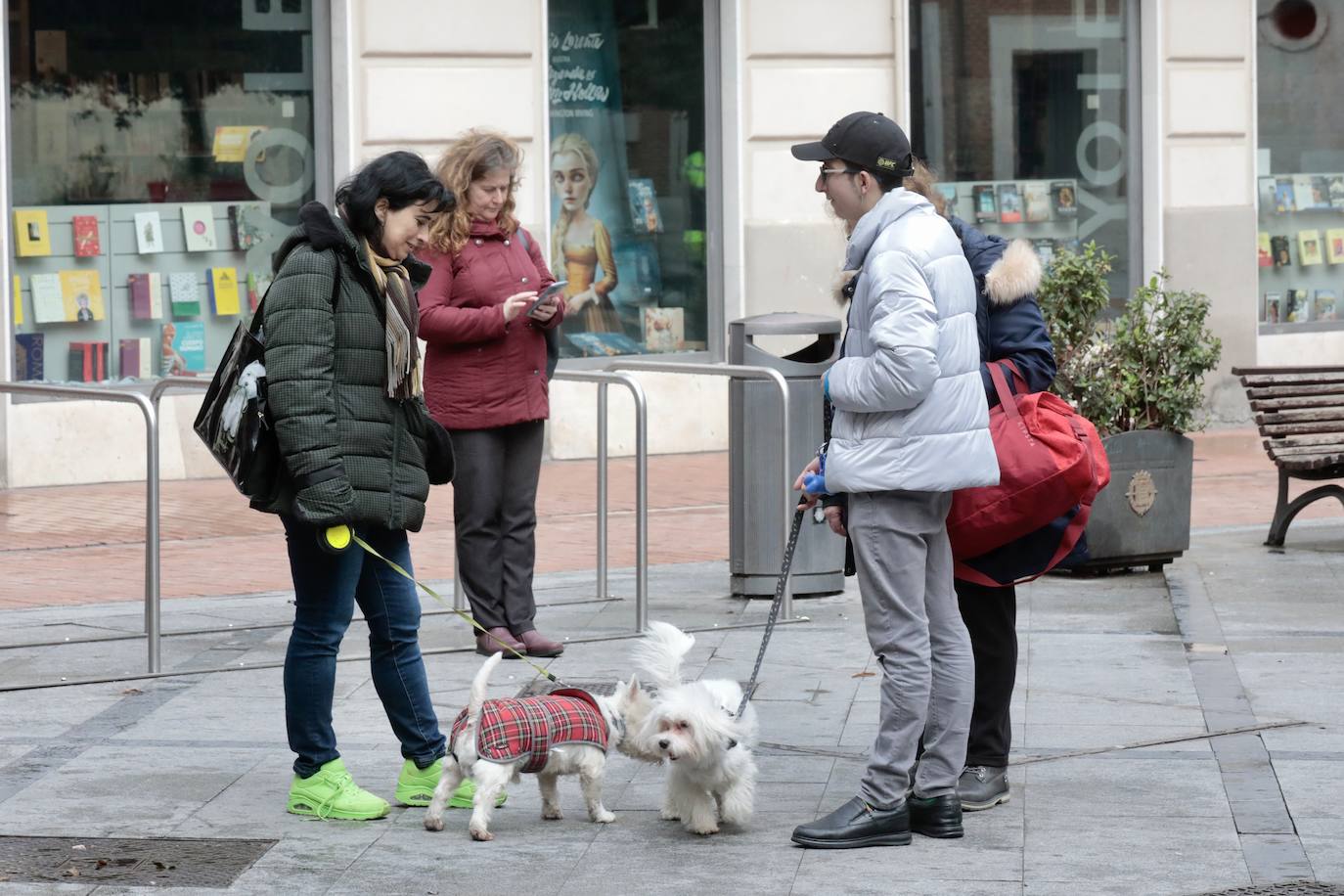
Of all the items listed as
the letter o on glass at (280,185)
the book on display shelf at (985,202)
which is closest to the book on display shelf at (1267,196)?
the book on display shelf at (985,202)

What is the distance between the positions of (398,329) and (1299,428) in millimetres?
6357

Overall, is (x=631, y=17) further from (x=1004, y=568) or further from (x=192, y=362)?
(x=1004, y=568)

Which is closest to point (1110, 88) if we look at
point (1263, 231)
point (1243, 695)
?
point (1263, 231)

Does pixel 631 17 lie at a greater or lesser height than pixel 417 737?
greater

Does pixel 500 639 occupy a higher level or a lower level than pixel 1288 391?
lower

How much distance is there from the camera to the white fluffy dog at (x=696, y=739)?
16.3ft

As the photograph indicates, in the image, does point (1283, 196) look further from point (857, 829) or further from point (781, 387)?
point (857, 829)

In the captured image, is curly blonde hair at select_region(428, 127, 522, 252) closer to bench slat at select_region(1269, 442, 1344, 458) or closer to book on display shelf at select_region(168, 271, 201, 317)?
bench slat at select_region(1269, 442, 1344, 458)

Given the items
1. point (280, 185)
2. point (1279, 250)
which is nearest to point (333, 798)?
point (280, 185)

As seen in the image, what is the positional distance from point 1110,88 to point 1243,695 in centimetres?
1075

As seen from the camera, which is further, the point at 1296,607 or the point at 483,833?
the point at 1296,607

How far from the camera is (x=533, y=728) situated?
5.17 m

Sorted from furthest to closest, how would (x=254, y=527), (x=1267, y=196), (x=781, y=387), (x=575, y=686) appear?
(x=1267, y=196) < (x=254, y=527) < (x=781, y=387) < (x=575, y=686)

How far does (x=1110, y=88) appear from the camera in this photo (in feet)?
55.3
